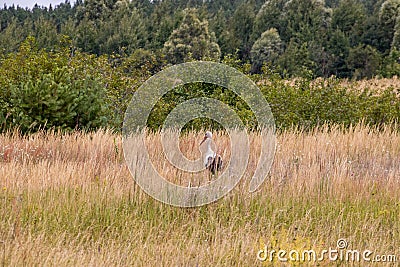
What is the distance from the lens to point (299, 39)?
38.9 metres

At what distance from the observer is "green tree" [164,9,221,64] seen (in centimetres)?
3619

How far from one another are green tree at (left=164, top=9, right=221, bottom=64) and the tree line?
3.0 inches

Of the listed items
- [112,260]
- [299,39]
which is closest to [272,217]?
[112,260]

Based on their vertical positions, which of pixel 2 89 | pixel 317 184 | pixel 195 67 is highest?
pixel 195 67

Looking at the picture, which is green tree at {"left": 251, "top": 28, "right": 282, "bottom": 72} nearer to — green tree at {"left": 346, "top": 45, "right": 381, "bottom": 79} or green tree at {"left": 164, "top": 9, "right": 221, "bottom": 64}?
green tree at {"left": 164, "top": 9, "right": 221, "bottom": 64}

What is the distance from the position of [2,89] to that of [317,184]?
7871mm

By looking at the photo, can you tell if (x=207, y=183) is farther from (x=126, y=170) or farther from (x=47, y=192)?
(x=47, y=192)

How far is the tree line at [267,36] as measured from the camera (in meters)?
33.1

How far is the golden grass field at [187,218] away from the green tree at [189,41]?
1211 inches

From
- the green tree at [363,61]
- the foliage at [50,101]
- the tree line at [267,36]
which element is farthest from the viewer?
the tree line at [267,36]

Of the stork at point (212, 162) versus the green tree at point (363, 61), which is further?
the green tree at point (363, 61)

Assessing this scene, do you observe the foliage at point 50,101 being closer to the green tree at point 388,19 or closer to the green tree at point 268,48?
the green tree at point 388,19

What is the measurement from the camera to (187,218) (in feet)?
14.3

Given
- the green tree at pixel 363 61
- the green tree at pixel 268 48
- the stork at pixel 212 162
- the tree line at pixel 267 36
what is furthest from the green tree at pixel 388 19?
the stork at pixel 212 162
